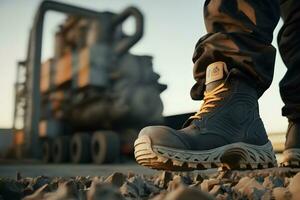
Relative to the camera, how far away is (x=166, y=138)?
1123mm

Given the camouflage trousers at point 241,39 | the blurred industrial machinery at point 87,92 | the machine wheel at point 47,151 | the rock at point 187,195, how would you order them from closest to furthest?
1. the rock at point 187,195
2. the camouflage trousers at point 241,39
3. the blurred industrial machinery at point 87,92
4. the machine wheel at point 47,151

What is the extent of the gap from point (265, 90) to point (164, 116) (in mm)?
5044

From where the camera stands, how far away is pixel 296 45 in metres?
1.57

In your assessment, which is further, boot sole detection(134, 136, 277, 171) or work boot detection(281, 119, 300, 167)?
work boot detection(281, 119, 300, 167)

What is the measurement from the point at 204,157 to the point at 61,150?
5.69 m

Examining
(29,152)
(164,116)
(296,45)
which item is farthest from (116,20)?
(296,45)

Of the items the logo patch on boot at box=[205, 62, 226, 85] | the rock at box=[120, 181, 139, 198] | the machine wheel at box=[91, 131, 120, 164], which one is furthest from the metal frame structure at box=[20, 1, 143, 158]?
the rock at box=[120, 181, 139, 198]

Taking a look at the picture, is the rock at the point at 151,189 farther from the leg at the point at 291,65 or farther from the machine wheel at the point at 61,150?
the machine wheel at the point at 61,150

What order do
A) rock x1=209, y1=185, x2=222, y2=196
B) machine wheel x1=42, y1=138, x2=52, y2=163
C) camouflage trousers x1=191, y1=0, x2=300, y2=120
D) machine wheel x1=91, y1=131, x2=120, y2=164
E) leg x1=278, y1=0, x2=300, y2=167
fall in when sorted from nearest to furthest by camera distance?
rock x1=209, y1=185, x2=222, y2=196
camouflage trousers x1=191, y1=0, x2=300, y2=120
leg x1=278, y1=0, x2=300, y2=167
machine wheel x1=91, y1=131, x2=120, y2=164
machine wheel x1=42, y1=138, x2=52, y2=163

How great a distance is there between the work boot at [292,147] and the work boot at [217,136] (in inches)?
6.5

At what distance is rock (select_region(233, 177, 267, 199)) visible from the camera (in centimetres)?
85

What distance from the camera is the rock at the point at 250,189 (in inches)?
33.4

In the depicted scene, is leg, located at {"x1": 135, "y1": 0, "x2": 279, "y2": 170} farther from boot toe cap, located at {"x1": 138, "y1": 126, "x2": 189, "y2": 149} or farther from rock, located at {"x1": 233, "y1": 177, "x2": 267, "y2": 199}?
rock, located at {"x1": 233, "y1": 177, "x2": 267, "y2": 199}

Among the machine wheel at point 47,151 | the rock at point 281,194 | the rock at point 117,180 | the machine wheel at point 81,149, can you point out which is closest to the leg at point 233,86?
the rock at point 117,180
